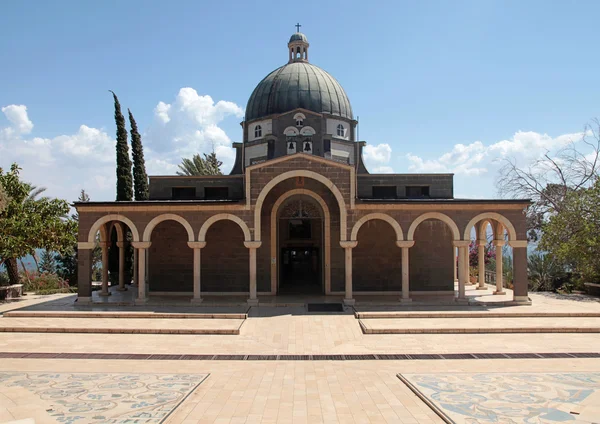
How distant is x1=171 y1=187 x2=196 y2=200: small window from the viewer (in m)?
26.8

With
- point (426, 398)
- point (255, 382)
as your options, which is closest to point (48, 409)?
point (255, 382)

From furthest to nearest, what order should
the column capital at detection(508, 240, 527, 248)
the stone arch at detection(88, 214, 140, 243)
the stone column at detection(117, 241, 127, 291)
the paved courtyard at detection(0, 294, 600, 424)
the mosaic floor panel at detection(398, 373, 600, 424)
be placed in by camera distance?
1. the stone column at detection(117, 241, 127, 291)
2. the stone arch at detection(88, 214, 140, 243)
3. the column capital at detection(508, 240, 527, 248)
4. the paved courtyard at detection(0, 294, 600, 424)
5. the mosaic floor panel at detection(398, 373, 600, 424)

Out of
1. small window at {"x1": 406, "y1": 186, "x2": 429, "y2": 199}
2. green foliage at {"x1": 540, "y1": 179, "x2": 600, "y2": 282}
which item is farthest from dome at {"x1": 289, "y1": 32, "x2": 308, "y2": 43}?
green foliage at {"x1": 540, "y1": 179, "x2": 600, "y2": 282}

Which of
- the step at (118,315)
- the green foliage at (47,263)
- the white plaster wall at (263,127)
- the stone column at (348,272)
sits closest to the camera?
the step at (118,315)

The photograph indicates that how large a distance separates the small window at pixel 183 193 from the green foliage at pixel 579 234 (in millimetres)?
19913

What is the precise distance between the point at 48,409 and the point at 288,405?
461 centimetres

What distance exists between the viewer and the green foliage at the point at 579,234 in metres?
24.8

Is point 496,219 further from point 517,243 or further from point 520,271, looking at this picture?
point 520,271

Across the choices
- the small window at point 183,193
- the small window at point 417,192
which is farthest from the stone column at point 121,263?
the small window at point 417,192

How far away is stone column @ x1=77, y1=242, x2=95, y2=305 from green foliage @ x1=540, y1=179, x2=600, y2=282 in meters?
23.7

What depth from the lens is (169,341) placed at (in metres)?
15.7

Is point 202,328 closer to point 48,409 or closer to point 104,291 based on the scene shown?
point 48,409

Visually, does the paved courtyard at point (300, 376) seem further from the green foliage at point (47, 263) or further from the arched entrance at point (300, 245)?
the green foliage at point (47, 263)

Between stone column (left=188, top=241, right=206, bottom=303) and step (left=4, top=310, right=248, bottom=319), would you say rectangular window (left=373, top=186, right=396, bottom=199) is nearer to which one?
stone column (left=188, top=241, right=206, bottom=303)
